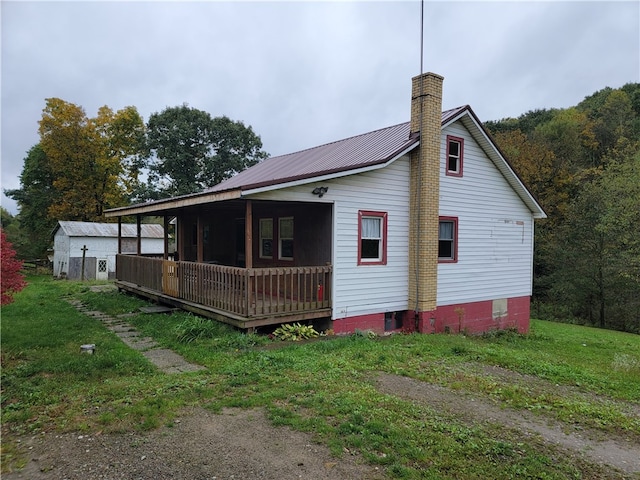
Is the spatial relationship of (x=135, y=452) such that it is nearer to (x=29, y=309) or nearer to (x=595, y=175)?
(x=29, y=309)

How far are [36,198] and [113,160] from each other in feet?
22.0

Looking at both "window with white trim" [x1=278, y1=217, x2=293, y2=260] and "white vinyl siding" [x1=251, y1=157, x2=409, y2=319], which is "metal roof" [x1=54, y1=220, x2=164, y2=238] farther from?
"white vinyl siding" [x1=251, y1=157, x2=409, y2=319]

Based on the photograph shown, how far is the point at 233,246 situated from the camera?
15648 mm

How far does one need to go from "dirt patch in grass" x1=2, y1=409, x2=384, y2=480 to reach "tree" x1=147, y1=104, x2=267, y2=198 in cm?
3171

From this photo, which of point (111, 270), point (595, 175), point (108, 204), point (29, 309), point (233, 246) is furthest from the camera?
point (108, 204)

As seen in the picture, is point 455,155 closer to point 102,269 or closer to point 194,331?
point 194,331

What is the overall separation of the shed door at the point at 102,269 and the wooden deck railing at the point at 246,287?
16.1m

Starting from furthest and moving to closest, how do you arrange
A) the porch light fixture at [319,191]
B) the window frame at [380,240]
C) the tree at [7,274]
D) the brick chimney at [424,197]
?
the brick chimney at [424,197], the window frame at [380,240], the porch light fixture at [319,191], the tree at [7,274]

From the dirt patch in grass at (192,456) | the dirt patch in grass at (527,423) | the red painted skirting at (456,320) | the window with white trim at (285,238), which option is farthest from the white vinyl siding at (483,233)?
the dirt patch in grass at (192,456)

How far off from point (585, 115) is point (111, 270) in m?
38.2

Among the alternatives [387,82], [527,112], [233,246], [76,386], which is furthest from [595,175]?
[76,386]

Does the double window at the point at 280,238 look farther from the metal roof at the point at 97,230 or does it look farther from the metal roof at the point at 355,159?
the metal roof at the point at 97,230

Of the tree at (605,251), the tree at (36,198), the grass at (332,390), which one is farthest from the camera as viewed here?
the tree at (36,198)

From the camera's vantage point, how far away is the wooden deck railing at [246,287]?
904 centimetres
